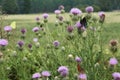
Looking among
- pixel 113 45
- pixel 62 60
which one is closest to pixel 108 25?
pixel 62 60

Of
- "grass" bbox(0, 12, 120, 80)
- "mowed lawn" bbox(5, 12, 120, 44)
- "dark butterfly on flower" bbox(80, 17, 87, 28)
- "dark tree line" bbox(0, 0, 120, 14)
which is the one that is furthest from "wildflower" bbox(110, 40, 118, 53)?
"dark tree line" bbox(0, 0, 120, 14)

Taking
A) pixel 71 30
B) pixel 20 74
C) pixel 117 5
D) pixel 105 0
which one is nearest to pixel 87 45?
pixel 71 30

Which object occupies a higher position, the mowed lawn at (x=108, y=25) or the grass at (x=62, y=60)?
the mowed lawn at (x=108, y=25)

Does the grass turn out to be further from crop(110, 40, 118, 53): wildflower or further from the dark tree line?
the dark tree line

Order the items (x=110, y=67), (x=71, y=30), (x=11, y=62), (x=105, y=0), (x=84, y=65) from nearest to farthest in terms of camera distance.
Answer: (x=110, y=67) < (x=84, y=65) < (x=71, y=30) < (x=11, y=62) < (x=105, y=0)

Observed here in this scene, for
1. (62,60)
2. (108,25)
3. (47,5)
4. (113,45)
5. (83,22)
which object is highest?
(47,5)

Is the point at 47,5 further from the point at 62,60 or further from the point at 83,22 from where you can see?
the point at 83,22

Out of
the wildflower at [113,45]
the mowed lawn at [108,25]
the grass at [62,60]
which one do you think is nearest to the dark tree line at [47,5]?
the mowed lawn at [108,25]

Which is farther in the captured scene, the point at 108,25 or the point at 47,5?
the point at 47,5

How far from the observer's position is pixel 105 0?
76500 millimetres

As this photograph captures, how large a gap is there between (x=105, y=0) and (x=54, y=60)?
73399mm

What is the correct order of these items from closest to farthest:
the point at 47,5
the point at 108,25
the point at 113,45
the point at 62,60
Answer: the point at 113,45
the point at 62,60
the point at 108,25
the point at 47,5

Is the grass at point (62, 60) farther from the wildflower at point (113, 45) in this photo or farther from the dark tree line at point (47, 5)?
the dark tree line at point (47, 5)

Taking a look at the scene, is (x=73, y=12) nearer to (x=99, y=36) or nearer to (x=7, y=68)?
(x=99, y=36)
